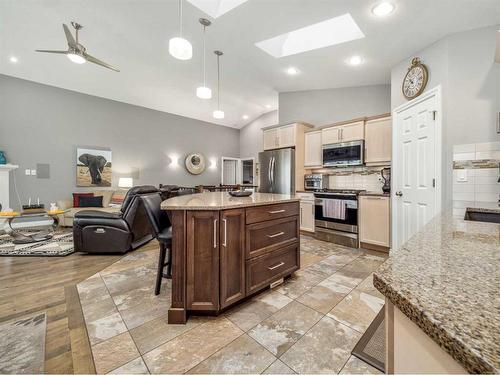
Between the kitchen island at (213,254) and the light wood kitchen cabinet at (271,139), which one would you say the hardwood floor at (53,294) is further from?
the light wood kitchen cabinet at (271,139)

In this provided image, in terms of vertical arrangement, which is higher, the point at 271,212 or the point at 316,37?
the point at 316,37

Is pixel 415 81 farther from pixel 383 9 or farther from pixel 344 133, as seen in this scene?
pixel 344 133

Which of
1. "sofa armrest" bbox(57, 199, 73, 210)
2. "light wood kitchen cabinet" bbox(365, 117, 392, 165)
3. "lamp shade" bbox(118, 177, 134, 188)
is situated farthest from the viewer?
"lamp shade" bbox(118, 177, 134, 188)

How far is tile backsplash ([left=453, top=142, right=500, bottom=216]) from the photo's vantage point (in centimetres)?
218

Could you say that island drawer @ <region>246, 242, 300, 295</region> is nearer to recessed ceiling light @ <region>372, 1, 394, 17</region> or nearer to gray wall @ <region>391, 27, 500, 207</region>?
gray wall @ <region>391, 27, 500, 207</region>

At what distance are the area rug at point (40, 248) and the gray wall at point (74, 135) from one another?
1.70m

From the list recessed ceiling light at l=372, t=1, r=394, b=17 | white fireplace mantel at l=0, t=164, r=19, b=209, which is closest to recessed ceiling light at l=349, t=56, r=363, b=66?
recessed ceiling light at l=372, t=1, r=394, b=17

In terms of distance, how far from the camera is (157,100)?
595 centimetres

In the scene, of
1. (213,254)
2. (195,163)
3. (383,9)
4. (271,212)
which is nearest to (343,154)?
(383,9)

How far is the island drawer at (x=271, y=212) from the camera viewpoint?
1879mm

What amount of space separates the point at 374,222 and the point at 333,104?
→ 2.52 metres

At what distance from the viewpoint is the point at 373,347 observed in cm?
143

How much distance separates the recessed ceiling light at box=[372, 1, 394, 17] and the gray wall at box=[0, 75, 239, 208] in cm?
579

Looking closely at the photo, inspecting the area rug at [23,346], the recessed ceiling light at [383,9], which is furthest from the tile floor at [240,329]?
the recessed ceiling light at [383,9]
